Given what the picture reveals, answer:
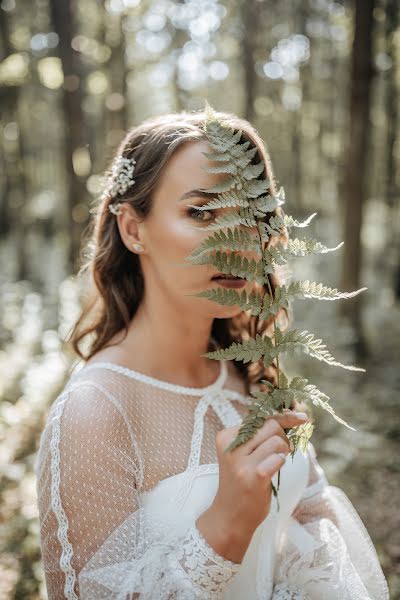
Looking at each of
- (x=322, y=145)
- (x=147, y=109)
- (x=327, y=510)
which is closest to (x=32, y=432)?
(x=327, y=510)

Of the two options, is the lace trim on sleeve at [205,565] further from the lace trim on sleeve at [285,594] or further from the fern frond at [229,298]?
the fern frond at [229,298]

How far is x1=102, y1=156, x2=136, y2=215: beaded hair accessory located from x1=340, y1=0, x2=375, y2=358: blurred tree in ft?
18.1

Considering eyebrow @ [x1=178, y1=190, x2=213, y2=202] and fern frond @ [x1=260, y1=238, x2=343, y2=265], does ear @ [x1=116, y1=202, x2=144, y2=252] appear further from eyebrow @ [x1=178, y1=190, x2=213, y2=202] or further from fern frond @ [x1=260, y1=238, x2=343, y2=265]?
fern frond @ [x1=260, y1=238, x2=343, y2=265]

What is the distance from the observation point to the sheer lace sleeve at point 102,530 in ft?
4.94

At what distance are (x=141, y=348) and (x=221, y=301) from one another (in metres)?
0.91

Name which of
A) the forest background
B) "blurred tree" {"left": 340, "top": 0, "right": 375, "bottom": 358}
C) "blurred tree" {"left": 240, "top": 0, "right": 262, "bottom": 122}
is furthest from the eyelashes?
"blurred tree" {"left": 240, "top": 0, "right": 262, "bottom": 122}

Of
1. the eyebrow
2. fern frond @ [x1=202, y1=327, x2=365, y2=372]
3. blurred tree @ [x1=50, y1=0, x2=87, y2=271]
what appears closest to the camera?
fern frond @ [x1=202, y1=327, x2=365, y2=372]

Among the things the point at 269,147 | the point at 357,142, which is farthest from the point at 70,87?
the point at 269,147

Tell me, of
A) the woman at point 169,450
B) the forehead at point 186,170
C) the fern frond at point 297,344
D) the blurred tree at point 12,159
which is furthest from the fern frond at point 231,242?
the blurred tree at point 12,159

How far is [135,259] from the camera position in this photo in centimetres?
239

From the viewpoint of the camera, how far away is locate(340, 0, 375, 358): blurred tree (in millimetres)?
6742

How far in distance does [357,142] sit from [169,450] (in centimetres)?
620

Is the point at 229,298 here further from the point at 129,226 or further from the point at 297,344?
the point at 129,226

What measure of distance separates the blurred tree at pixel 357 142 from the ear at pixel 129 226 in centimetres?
571
